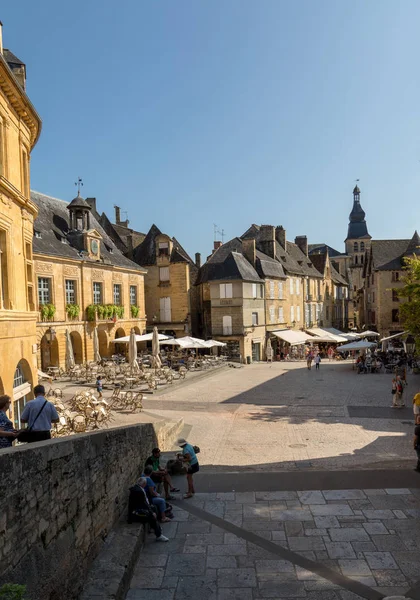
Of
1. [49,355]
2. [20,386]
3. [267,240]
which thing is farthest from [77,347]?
[267,240]

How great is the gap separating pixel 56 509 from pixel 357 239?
8827 centimetres

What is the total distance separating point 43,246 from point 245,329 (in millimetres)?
15811

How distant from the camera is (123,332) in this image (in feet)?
107

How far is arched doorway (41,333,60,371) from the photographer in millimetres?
26156

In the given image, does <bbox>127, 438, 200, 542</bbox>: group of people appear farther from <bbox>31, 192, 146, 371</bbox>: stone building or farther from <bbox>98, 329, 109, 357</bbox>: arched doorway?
<bbox>98, 329, 109, 357</bbox>: arched doorway

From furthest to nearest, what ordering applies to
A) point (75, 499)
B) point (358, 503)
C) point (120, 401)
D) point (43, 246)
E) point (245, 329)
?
1. point (245, 329)
2. point (43, 246)
3. point (120, 401)
4. point (358, 503)
5. point (75, 499)

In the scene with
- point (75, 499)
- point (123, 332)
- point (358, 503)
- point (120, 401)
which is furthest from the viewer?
point (123, 332)

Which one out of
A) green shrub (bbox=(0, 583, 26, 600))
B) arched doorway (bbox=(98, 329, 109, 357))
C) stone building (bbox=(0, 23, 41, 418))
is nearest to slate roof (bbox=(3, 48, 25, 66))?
stone building (bbox=(0, 23, 41, 418))

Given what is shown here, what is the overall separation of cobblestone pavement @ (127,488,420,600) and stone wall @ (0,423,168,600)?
843 millimetres

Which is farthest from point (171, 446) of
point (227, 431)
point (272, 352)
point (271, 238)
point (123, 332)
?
point (271, 238)

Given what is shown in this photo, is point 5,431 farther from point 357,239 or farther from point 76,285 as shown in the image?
point 357,239

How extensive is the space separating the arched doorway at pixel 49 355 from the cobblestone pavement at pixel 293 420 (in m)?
8.00

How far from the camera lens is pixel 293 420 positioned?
15.6 meters

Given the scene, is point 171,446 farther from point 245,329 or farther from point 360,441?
point 245,329
